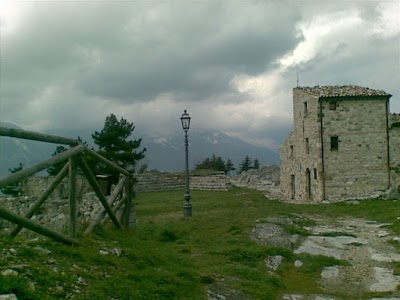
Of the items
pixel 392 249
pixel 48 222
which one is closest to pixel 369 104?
pixel 392 249

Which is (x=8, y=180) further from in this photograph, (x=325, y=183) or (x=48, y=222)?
(x=325, y=183)

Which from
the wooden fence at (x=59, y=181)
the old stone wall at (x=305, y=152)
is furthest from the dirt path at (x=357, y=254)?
the old stone wall at (x=305, y=152)

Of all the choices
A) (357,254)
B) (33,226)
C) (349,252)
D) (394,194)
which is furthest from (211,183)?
(33,226)

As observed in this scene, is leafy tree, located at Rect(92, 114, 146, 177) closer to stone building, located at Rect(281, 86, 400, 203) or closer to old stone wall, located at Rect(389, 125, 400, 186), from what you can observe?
stone building, located at Rect(281, 86, 400, 203)

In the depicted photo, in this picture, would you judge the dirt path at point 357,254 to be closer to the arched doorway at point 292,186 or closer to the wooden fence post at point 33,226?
the wooden fence post at point 33,226

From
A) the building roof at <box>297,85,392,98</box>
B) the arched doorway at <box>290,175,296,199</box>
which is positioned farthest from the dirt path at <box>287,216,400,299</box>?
the arched doorway at <box>290,175,296,199</box>

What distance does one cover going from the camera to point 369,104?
1216 inches

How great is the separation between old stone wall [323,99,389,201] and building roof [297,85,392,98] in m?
0.52

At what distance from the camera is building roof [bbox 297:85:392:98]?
30875mm

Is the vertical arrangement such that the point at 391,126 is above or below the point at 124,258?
above

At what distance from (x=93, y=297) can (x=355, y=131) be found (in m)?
28.7

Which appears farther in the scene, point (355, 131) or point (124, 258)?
point (355, 131)

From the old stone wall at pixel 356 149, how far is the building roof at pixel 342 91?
52cm

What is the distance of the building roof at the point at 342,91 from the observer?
30875mm
